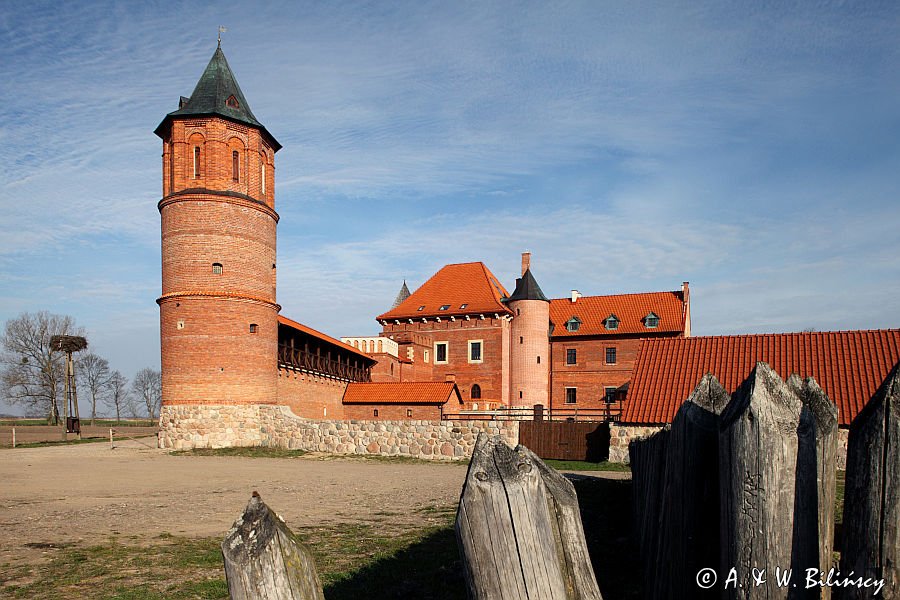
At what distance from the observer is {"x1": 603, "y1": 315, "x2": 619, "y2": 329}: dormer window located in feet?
148

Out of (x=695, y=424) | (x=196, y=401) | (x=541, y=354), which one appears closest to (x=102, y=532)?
(x=695, y=424)

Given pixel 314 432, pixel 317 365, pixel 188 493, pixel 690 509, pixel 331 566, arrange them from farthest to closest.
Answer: pixel 317 365
pixel 314 432
pixel 188 493
pixel 331 566
pixel 690 509

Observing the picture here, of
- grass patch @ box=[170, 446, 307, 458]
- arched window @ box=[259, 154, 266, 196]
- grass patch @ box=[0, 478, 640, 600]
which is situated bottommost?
grass patch @ box=[170, 446, 307, 458]

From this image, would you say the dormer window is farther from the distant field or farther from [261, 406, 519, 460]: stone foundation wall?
the distant field

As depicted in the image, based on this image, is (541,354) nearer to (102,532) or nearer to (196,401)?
(196,401)

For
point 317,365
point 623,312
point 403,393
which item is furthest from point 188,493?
point 623,312

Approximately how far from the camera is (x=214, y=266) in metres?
27.1

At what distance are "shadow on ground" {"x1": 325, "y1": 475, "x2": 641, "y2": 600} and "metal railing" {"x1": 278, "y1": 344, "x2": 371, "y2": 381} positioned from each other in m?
22.9

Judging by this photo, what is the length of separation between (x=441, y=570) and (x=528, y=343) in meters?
36.9

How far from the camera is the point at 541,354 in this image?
4338 cm

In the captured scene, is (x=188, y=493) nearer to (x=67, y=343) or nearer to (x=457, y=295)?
(x=67, y=343)

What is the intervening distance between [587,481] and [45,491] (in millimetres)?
11537

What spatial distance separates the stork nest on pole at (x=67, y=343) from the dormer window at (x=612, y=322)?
32.4 m

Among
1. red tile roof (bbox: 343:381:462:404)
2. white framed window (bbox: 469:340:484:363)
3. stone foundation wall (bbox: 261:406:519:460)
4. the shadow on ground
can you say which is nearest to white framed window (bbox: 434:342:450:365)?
white framed window (bbox: 469:340:484:363)
